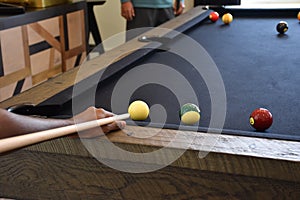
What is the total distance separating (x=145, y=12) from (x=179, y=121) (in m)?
2.45

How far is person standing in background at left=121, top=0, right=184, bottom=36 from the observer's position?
338 cm

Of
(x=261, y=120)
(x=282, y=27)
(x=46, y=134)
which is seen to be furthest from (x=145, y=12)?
(x=46, y=134)

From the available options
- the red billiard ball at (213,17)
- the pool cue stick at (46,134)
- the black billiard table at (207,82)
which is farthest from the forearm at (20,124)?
the red billiard ball at (213,17)

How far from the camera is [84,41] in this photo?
12.9 ft

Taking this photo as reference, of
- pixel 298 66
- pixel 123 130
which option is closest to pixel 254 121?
pixel 123 130

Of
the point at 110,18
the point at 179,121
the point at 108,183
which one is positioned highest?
the point at 179,121

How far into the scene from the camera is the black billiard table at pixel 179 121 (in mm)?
923

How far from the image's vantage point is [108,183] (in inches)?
40.7

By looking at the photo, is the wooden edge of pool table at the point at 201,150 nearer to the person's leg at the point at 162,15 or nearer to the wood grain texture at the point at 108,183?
the wood grain texture at the point at 108,183

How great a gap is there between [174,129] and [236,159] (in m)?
0.18

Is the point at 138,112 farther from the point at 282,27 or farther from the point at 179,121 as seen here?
the point at 282,27

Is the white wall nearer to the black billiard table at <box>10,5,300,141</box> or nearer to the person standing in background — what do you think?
the person standing in background

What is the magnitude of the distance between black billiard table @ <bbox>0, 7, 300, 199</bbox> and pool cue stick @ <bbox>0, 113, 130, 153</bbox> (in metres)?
0.04

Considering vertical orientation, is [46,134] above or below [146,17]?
above
